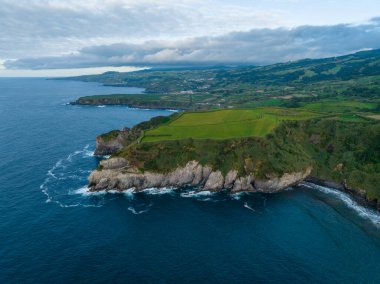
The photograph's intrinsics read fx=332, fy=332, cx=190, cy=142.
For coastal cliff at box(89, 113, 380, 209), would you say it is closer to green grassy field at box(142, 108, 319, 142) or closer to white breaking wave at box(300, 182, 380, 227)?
white breaking wave at box(300, 182, 380, 227)

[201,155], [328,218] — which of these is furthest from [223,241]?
[201,155]

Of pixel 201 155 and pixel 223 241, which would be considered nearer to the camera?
pixel 223 241

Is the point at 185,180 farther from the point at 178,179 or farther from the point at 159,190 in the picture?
the point at 159,190

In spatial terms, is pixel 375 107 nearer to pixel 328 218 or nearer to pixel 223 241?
pixel 328 218

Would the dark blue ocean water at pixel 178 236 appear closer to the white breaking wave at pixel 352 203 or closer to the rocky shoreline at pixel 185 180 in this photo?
the white breaking wave at pixel 352 203

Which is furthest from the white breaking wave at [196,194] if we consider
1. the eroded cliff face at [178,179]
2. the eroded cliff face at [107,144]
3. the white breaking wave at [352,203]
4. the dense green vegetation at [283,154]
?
the eroded cliff face at [107,144]

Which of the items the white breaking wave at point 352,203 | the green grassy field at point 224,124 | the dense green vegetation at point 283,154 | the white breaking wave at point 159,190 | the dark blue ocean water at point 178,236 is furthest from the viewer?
the green grassy field at point 224,124

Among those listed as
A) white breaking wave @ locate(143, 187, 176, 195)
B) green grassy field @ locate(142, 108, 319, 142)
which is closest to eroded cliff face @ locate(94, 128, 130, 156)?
green grassy field @ locate(142, 108, 319, 142)
